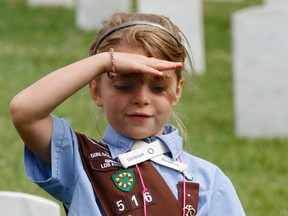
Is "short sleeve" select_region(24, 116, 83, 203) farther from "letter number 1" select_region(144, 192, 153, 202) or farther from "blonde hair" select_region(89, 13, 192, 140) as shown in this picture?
"blonde hair" select_region(89, 13, 192, 140)

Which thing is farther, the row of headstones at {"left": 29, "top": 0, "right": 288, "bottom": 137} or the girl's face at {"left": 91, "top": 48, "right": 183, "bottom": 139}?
the row of headstones at {"left": 29, "top": 0, "right": 288, "bottom": 137}

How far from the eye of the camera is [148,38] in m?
3.88

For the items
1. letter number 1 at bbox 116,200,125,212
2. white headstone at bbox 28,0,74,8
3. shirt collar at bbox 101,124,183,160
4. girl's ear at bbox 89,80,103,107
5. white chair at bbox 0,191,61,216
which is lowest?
white headstone at bbox 28,0,74,8

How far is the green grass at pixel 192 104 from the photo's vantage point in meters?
8.00

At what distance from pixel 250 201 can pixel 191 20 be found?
6.03 m

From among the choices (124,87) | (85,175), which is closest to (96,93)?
(124,87)

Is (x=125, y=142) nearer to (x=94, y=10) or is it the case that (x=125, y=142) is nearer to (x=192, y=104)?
(x=192, y=104)

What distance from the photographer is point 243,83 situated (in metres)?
10.3

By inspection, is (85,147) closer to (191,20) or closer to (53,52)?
(191,20)

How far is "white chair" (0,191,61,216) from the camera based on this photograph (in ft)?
12.7

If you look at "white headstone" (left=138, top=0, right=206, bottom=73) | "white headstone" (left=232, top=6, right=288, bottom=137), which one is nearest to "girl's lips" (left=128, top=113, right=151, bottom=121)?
"white headstone" (left=232, top=6, right=288, bottom=137)

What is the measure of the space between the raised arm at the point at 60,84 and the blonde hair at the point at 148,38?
0.51 feet

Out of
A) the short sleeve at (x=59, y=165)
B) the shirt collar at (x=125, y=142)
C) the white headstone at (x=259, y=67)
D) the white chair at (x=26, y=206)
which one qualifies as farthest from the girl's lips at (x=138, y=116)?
the white headstone at (x=259, y=67)

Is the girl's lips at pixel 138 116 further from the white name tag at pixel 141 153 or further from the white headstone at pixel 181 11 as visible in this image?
the white headstone at pixel 181 11
